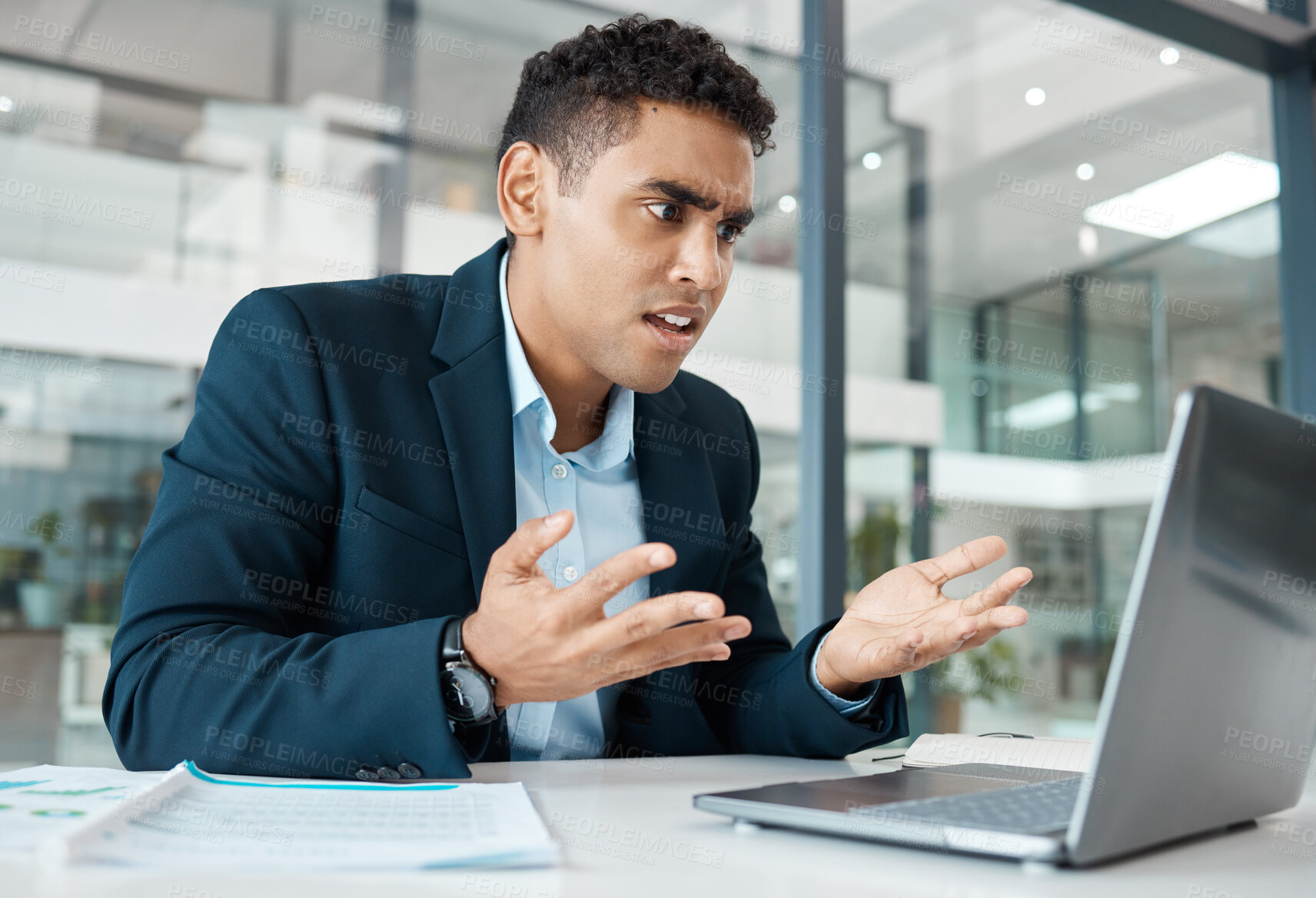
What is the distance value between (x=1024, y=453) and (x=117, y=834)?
334 centimetres

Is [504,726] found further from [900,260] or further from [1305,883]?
[900,260]

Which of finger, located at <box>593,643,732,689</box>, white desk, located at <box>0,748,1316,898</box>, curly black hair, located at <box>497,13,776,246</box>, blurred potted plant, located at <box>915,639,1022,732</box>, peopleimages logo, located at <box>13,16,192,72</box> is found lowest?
blurred potted plant, located at <box>915,639,1022,732</box>

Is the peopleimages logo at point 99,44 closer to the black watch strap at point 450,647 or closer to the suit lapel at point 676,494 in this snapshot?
the suit lapel at point 676,494

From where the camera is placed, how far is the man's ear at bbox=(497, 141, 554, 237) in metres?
1.71

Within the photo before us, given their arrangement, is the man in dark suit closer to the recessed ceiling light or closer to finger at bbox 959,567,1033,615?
finger at bbox 959,567,1033,615

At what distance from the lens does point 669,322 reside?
163cm

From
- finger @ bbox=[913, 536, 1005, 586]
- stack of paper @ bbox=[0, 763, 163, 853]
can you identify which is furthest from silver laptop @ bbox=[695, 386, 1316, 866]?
stack of paper @ bbox=[0, 763, 163, 853]

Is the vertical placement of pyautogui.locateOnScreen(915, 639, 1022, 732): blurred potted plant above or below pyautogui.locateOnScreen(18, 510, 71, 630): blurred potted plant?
below

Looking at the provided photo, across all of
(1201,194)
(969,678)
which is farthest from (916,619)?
(1201,194)

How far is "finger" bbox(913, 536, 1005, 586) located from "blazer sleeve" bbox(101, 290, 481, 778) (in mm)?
607

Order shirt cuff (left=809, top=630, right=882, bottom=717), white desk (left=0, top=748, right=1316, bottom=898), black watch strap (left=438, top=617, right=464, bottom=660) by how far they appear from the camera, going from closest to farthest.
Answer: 1. white desk (left=0, top=748, right=1316, bottom=898)
2. black watch strap (left=438, top=617, right=464, bottom=660)
3. shirt cuff (left=809, top=630, right=882, bottom=717)

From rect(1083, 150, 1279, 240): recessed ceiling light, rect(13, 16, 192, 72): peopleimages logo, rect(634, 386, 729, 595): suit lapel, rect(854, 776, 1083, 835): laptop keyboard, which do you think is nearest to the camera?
rect(854, 776, 1083, 835): laptop keyboard

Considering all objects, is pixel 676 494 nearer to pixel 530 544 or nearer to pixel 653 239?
pixel 653 239

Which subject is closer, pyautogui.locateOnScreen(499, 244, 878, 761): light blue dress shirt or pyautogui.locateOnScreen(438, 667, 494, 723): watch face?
pyautogui.locateOnScreen(438, 667, 494, 723): watch face
